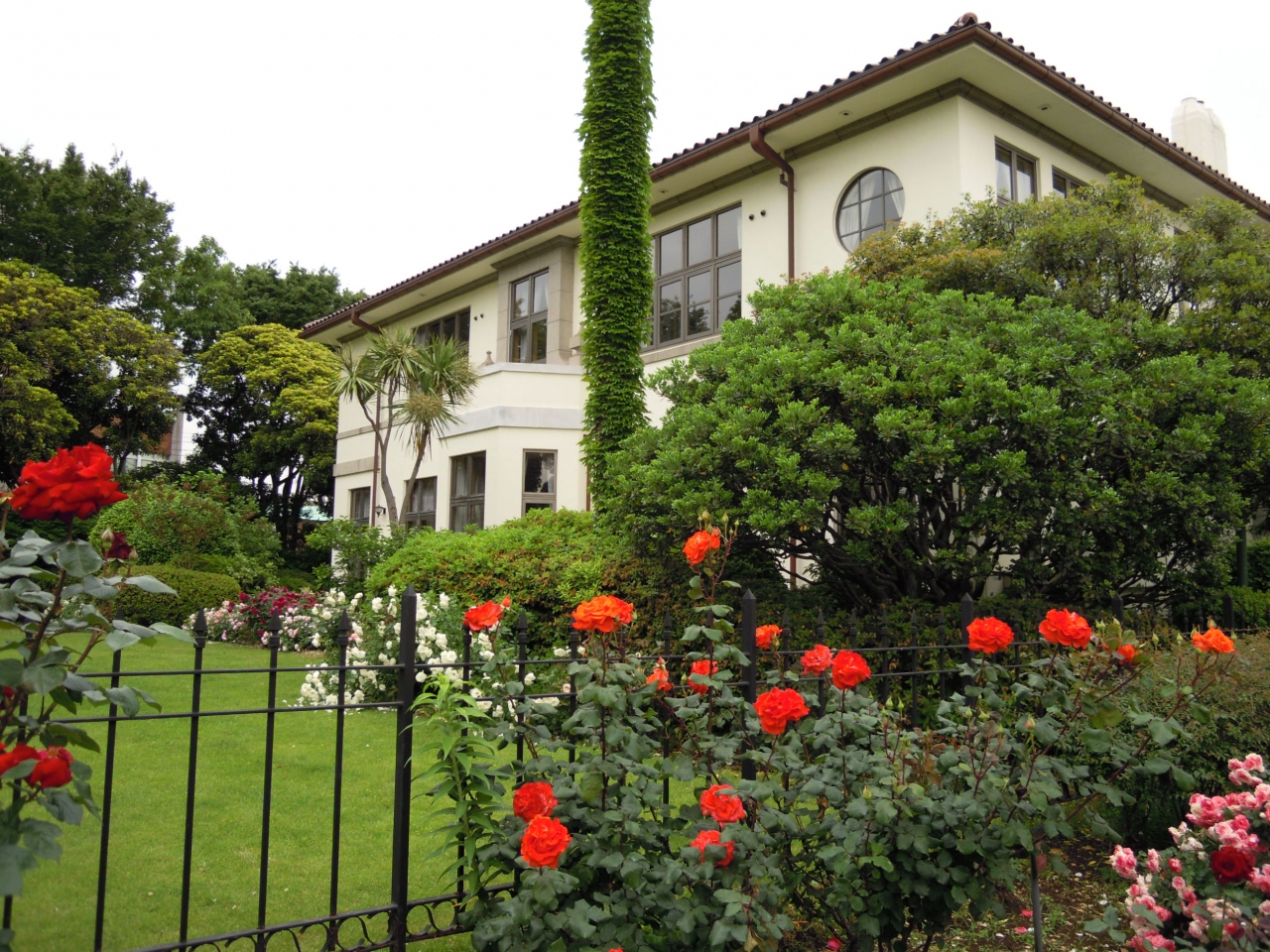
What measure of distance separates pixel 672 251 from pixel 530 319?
163 inches

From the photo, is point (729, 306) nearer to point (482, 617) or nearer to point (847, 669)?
point (482, 617)

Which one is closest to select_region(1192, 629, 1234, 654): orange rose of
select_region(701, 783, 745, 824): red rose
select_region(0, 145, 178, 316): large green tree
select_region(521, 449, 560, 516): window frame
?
select_region(701, 783, 745, 824): red rose

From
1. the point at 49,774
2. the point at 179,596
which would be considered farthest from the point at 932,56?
the point at 179,596

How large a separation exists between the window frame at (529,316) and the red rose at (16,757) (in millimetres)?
15868

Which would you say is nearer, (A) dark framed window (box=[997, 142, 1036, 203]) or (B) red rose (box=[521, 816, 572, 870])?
(B) red rose (box=[521, 816, 572, 870])

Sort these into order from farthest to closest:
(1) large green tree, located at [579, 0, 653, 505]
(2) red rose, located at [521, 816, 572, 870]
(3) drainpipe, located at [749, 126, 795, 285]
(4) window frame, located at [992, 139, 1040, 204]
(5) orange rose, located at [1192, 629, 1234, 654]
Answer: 1. (3) drainpipe, located at [749, 126, 795, 285]
2. (4) window frame, located at [992, 139, 1040, 204]
3. (1) large green tree, located at [579, 0, 653, 505]
4. (5) orange rose, located at [1192, 629, 1234, 654]
5. (2) red rose, located at [521, 816, 572, 870]

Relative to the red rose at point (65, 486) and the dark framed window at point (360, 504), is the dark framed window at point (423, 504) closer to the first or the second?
the dark framed window at point (360, 504)

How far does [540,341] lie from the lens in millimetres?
18172

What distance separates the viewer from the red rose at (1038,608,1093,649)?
3074 millimetres

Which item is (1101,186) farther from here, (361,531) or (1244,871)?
(361,531)

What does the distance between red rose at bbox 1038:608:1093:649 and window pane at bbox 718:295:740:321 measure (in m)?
11.1

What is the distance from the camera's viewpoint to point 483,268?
19453 mm

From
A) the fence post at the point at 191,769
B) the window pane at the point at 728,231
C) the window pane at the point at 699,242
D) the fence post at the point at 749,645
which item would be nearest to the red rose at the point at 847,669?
the fence post at the point at 749,645

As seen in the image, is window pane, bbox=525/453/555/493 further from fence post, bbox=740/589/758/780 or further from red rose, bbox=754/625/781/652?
red rose, bbox=754/625/781/652
